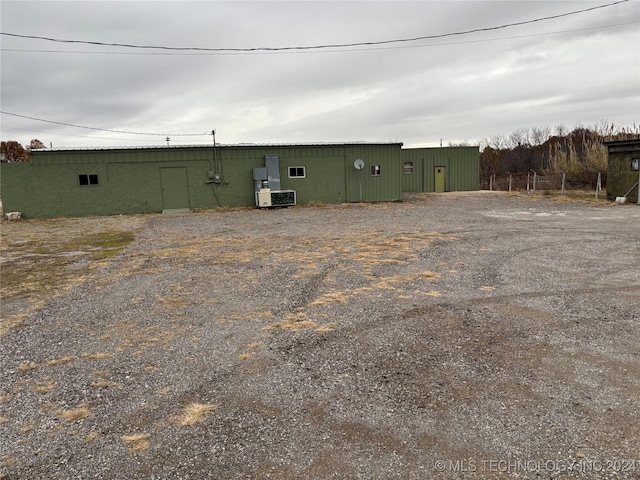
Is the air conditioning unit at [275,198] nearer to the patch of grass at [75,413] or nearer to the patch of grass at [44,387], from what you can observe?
the patch of grass at [44,387]

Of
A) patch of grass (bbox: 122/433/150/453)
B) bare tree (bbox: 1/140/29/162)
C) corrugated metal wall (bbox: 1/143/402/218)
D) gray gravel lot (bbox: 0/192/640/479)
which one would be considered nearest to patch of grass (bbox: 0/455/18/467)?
gray gravel lot (bbox: 0/192/640/479)

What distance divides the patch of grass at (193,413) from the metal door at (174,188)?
18141mm

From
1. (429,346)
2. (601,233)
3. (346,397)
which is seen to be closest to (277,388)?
(346,397)

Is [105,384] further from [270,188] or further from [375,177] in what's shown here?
[375,177]

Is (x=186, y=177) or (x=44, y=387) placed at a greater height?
(x=186, y=177)

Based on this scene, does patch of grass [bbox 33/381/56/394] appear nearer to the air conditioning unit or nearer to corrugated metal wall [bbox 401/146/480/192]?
the air conditioning unit

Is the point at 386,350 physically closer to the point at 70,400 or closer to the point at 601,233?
the point at 70,400

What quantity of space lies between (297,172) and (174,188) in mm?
5967

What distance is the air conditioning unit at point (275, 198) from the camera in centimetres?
2005

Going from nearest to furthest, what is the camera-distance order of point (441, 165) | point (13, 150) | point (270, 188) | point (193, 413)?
point (193, 413) → point (270, 188) → point (441, 165) → point (13, 150)

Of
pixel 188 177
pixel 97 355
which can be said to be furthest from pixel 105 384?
pixel 188 177

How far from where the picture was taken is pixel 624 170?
1853 cm

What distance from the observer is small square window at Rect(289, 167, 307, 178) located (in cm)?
2117

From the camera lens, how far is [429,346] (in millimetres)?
4250
